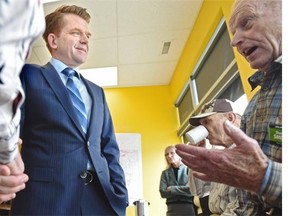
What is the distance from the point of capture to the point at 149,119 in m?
4.63

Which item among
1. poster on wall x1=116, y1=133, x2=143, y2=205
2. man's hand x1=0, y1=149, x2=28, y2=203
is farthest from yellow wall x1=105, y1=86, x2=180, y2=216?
man's hand x1=0, y1=149, x2=28, y2=203

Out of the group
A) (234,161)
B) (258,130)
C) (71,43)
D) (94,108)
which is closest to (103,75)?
(71,43)

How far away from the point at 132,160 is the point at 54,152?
3459 millimetres

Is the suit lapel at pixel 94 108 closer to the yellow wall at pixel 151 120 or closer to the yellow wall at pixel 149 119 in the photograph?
the yellow wall at pixel 151 120

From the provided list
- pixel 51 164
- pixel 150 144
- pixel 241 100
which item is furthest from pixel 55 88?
pixel 150 144

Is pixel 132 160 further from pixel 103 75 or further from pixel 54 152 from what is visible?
pixel 54 152

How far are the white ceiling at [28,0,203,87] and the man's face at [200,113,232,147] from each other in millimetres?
1917

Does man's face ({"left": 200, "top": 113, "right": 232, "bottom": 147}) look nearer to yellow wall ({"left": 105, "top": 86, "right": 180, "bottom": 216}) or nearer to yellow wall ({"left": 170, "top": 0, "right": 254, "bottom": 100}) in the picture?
yellow wall ({"left": 170, "top": 0, "right": 254, "bottom": 100})

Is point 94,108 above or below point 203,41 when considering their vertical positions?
below

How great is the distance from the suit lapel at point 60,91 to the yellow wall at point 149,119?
3496 millimetres

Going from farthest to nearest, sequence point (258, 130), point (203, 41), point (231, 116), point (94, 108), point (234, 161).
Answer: point (203, 41) → point (231, 116) → point (94, 108) → point (258, 130) → point (234, 161)

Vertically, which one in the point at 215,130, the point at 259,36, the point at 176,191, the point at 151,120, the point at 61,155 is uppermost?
the point at 151,120

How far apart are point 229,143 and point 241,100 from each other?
128 centimetres

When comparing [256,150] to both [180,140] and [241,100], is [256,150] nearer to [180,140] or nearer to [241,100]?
[241,100]
